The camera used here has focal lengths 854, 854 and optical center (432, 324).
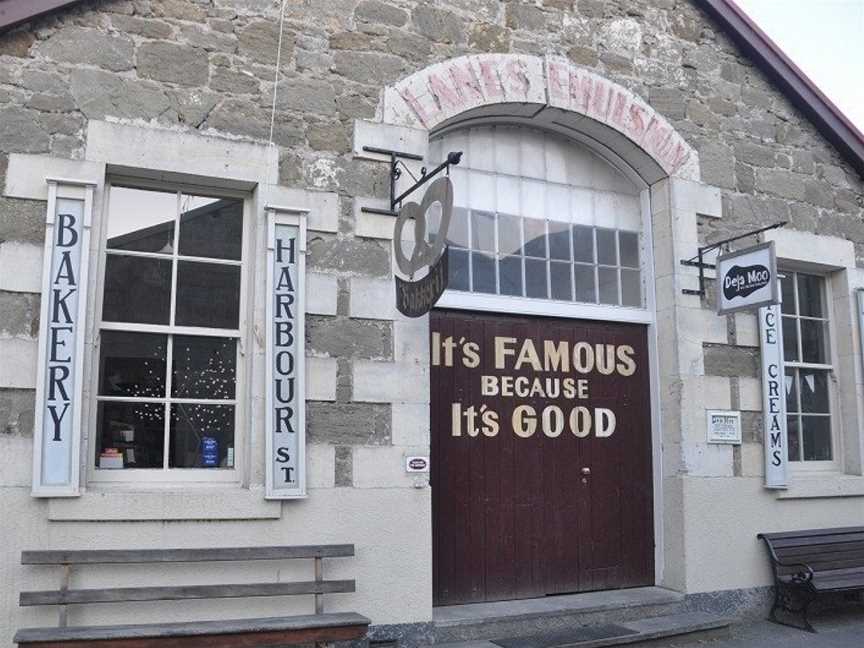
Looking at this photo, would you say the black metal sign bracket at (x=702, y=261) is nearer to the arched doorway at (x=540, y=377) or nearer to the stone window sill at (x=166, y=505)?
the arched doorway at (x=540, y=377)

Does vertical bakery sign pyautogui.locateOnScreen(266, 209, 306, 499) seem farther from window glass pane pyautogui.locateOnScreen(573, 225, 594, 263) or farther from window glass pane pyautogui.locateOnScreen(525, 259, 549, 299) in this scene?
window glass pane pyautogui.locateOnScreen(573, 225, 594, 263)

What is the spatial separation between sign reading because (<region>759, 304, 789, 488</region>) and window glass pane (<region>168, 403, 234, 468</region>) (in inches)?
182

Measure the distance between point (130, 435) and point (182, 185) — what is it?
177 cm

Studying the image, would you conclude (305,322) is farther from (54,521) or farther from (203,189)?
(54,521)

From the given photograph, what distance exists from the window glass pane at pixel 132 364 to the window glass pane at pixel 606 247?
3892 millimetres

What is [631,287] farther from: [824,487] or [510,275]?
[824,487]

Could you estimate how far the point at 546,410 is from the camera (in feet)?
23.7

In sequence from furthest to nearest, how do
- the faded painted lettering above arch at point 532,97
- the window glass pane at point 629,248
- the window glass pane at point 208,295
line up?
the window glass pane at point 629,248 < the faded painted lettering above arch at point 532,97 < the window glass pane at point 208,295

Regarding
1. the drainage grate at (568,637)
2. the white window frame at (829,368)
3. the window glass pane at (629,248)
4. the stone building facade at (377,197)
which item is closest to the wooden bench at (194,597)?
the stone building facade at (377,197)

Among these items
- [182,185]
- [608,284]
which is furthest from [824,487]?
[182,185]

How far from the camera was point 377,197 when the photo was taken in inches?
250

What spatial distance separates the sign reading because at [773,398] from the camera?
→ 7487mm

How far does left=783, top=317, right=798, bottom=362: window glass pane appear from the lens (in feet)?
27.0

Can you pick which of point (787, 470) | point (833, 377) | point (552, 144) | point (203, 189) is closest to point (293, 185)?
point (203, 189)
